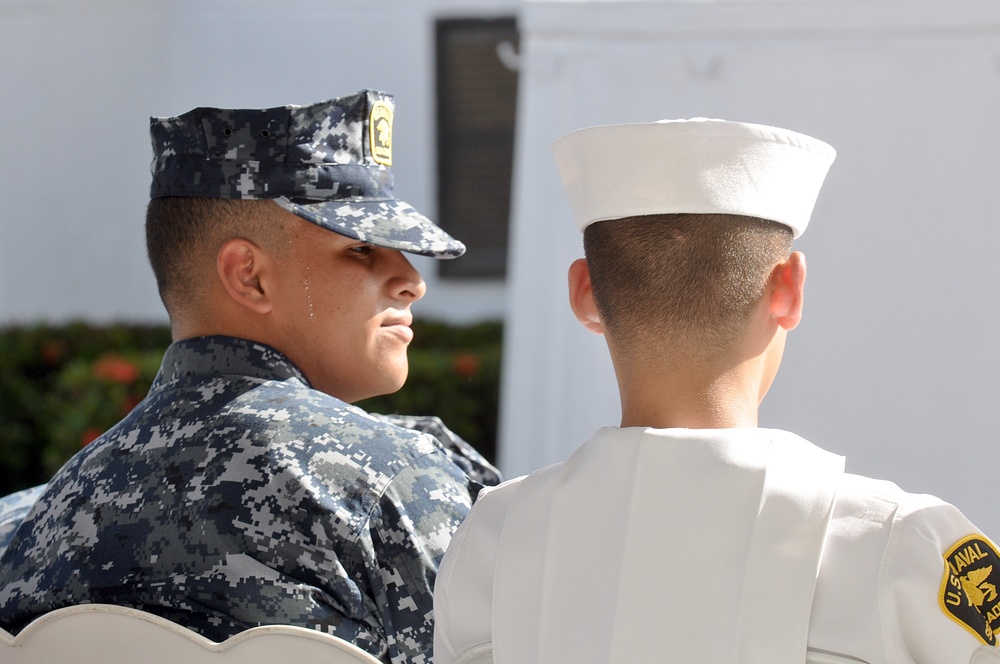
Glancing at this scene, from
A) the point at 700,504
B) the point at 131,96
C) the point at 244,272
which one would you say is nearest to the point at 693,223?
the point at 700,504

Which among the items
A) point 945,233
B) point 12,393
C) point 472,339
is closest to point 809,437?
point 945,233

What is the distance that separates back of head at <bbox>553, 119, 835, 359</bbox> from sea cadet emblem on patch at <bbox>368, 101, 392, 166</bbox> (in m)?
0.65

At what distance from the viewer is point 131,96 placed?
7.42m

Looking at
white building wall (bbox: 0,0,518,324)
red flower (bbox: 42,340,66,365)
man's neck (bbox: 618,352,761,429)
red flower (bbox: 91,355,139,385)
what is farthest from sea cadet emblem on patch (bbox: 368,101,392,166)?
red flower (bbox: 42,340,66,365)

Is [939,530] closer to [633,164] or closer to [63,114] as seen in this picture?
[633,164]

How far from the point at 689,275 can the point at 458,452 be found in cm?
84

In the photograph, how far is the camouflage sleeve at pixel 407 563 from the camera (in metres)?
1.61

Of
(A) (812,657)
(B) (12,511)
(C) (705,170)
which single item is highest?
(C) (705,170)

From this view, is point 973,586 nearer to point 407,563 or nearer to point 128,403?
A: point 407,563

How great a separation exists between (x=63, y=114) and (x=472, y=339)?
2.99 m

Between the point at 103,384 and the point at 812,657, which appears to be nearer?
the point at 812,657

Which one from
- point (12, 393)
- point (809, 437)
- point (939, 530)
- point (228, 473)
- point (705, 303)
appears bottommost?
point (12, 393)

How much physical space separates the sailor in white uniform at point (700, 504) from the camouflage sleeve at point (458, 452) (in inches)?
20.7

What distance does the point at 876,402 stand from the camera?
3.56 metres
